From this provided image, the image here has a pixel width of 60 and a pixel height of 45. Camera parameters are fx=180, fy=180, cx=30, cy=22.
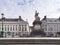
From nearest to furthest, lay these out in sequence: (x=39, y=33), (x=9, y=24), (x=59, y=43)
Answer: (x=59, y=43) → (x=39, y=33) → (x=9, y=24)

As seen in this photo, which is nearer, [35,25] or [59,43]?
[59,43]

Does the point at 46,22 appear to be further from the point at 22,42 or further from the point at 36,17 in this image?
the point at 22,42

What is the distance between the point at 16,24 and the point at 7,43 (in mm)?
72493

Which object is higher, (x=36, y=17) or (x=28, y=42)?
(x=36, y=17)

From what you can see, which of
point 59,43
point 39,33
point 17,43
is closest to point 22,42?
point 17,43

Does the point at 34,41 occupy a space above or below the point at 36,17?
below

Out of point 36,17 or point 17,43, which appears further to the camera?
point 36,17

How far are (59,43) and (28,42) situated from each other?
93.9 inches

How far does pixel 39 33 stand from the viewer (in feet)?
79.1

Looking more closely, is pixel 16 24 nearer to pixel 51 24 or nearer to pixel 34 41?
pixel 51 24

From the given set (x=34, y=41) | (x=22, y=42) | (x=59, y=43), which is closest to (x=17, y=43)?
(x=22, y=42)

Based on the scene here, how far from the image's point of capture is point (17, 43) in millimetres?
14125

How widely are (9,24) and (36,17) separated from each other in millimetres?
61458

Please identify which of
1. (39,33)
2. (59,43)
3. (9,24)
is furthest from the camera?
(9,24)
